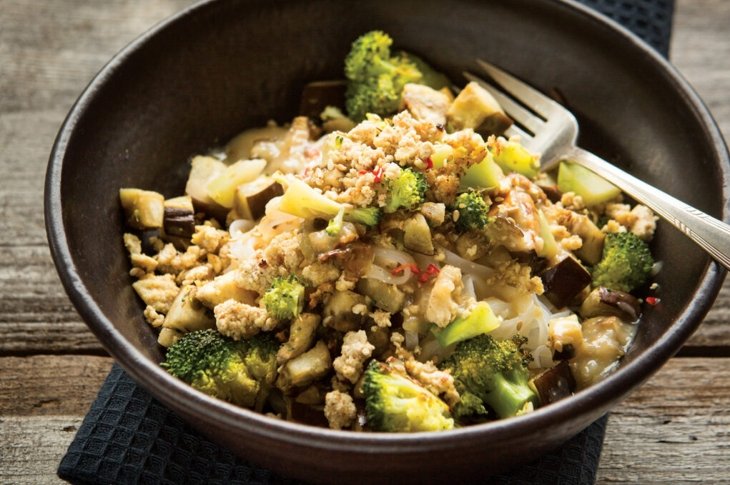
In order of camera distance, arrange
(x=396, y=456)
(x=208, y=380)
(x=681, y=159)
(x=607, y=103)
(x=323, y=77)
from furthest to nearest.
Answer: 1. (x=323, y=77)
2. (x=607, y=103)
3. (x=681, y=159)
4. (x=208, y=380)
5. (x=396, y=456)

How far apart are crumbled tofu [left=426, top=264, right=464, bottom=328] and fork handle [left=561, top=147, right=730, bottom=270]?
768 mm

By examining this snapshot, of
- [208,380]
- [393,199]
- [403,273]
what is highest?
Result: [393,199]

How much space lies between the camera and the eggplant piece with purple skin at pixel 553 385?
104 inches

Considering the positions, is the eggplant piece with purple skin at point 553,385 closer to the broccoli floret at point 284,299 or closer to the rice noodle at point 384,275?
the rice noodle at point 384,275

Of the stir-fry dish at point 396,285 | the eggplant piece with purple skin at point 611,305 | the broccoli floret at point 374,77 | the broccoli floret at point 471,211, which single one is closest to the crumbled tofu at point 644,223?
the stir-fry dish at point 396,285

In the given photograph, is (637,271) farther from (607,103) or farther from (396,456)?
(396,456)

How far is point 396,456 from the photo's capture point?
213 cm

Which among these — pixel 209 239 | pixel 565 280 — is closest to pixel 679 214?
pixel 565 280

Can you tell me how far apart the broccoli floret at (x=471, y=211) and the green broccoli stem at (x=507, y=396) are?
488mm

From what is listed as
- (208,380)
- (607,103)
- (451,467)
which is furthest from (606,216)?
(208,380)

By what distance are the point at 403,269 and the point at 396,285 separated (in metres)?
0.06

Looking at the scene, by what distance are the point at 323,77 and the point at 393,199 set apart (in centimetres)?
132

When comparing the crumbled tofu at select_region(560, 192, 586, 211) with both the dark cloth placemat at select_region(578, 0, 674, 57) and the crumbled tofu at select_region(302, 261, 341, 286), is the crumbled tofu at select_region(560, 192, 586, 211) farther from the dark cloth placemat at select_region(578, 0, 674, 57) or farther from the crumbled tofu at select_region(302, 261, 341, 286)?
the dark cloth placemat at select_region(578, 0, 674, 57)

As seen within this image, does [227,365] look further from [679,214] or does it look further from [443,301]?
[679,214]
